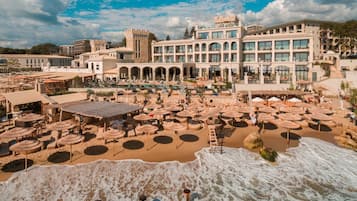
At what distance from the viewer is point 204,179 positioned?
14.2 meters

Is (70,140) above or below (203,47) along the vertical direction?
below

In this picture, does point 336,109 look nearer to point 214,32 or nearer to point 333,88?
point 333,88

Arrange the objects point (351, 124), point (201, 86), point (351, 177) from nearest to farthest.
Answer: point (351, 177) < point (351, 124) < point (201, 86)

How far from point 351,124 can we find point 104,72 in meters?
50.0

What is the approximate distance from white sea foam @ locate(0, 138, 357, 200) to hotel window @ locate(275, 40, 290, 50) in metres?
39.4

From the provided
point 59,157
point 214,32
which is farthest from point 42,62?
point 59,157

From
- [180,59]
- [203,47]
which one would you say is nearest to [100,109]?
[203,47]

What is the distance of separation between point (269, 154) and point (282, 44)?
139 ft

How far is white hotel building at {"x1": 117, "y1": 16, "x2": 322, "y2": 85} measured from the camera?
5025 centimetres

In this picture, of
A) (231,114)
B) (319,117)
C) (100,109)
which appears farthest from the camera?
(231,114)

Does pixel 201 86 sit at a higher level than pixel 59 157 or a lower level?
Result: higher

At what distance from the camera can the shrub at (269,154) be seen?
16.5 m

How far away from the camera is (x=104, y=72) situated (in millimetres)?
57812

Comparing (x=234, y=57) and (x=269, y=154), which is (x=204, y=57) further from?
(x=269, y=154)
